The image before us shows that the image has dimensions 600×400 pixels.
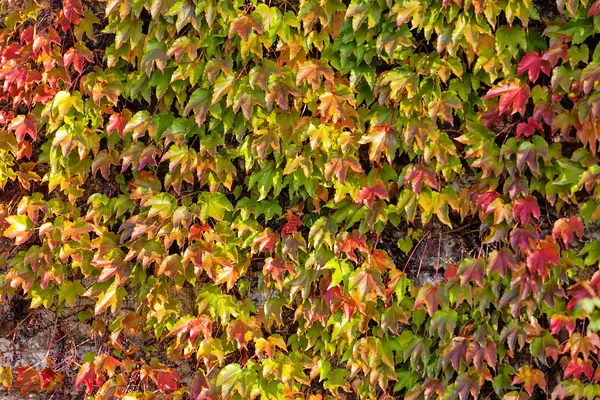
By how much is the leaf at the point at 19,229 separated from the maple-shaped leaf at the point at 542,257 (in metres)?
2.02

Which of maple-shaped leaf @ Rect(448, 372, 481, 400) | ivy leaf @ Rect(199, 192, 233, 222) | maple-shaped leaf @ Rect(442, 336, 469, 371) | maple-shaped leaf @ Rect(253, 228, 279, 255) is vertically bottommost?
maple-shaped leaf @ Rect(448, 372, 481, 400)

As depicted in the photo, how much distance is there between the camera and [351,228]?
2592 millimetres

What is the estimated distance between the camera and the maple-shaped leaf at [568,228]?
235 cm

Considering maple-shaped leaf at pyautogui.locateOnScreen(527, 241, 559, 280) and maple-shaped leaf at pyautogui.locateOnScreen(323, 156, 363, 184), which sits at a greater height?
maple-shaped leaf at pyautogui.locateOnScreen(323, 156, 363, 184)

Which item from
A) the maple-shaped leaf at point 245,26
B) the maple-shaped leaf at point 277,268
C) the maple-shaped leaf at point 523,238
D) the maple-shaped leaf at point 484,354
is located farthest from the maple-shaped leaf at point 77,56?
the maple-shaped leaf at point 484,354

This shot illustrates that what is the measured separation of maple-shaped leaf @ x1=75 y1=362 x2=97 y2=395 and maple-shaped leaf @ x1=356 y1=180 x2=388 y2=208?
134 centimetres

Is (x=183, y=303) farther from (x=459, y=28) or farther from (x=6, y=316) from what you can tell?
(x=459, y=28)

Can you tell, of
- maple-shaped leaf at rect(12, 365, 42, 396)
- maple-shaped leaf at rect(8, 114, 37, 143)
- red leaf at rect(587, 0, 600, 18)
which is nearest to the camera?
red leaf at rect(587, 0, 600, 18)

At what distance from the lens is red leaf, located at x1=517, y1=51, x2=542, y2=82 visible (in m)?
2.31

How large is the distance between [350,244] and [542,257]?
71 cm

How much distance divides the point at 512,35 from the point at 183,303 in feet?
5.56

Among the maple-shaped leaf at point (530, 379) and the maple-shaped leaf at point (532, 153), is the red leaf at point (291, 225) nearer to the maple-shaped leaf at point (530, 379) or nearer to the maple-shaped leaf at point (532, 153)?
the maple-shaped leaf at point (532, 153)

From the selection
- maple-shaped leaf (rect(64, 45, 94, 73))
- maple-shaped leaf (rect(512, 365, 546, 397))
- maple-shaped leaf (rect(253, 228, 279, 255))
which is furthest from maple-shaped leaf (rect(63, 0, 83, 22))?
maple-shaped leaf (rect(512, 365, 546, 397))

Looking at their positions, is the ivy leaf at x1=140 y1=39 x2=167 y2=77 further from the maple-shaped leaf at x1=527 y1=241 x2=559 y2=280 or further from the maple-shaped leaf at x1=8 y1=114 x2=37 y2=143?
the maple-shaped leaf at x1=527 y1=241 x2=559 y2=280
